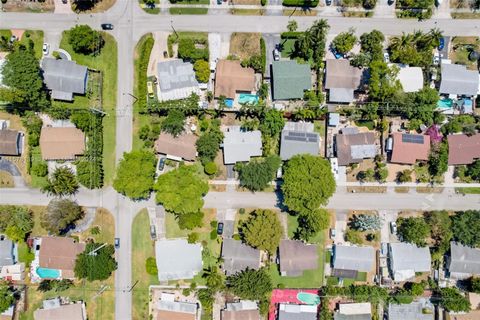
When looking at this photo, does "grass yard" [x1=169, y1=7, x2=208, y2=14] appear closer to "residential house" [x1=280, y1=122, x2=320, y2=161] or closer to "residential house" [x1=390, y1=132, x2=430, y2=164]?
"residential house" [x1=280, y1=122, x2=320, y2=161]

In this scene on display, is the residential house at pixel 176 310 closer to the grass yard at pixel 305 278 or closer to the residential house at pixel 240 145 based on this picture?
the grass yard at pixel 305 278

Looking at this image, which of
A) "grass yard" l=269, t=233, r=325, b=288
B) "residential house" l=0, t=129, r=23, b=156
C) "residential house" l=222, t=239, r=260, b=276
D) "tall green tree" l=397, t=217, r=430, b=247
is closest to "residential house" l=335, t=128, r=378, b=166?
"tall green tree" l=397, t=217, r=430, b=247

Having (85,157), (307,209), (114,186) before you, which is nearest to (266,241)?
(307,209)

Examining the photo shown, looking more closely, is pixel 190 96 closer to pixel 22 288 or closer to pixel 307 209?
pixel 307 209

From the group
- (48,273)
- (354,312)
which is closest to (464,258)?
(354,312)

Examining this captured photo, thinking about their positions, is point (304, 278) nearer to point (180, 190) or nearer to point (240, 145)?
point (240, 145)

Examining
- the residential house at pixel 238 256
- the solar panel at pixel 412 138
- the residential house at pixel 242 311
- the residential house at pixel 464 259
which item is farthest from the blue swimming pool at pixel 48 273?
the residential house at pixel 464 259
